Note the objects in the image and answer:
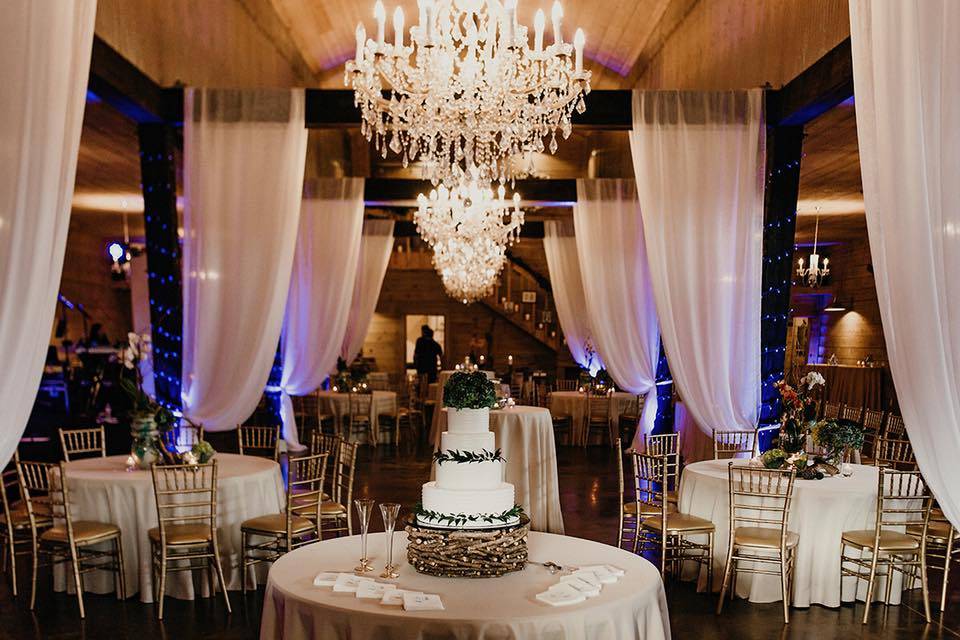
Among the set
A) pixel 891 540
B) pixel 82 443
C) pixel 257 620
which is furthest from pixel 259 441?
pixel 891 540

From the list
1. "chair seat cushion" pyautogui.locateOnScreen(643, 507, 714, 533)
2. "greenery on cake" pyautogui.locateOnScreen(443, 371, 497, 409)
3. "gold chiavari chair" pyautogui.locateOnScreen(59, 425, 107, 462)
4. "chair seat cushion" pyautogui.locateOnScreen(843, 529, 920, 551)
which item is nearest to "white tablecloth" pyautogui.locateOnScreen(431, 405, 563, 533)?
"chair seat cushion" pyautogui.locateOnScreen(643, 507, 714, 533)

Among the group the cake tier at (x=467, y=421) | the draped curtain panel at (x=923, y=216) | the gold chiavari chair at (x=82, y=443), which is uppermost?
the draped curtain panel at (x=923, y=216)

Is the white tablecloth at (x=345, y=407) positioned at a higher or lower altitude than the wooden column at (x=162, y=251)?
lower

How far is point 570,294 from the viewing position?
47.3 feet

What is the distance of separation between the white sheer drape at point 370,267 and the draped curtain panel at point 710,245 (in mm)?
6952

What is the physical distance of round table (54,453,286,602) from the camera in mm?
5477

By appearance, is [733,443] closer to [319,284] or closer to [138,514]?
[138,514]

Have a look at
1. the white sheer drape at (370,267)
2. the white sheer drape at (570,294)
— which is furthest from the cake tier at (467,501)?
the white sheer drape at (570,294)

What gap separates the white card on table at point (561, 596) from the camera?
3.00 m

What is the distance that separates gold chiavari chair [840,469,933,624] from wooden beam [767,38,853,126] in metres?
2.79

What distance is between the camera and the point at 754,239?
23.7ft

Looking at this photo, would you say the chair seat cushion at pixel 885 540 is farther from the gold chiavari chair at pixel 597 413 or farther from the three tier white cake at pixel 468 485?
the gold chiavari chair at pixel 597 413

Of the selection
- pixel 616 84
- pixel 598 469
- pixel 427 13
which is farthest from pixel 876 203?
pixel 616 84

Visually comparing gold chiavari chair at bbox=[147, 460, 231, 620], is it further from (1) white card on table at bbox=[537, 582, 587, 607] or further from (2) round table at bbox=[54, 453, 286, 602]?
(1) white card on table at bbox=[537, 582, 587, 607]
